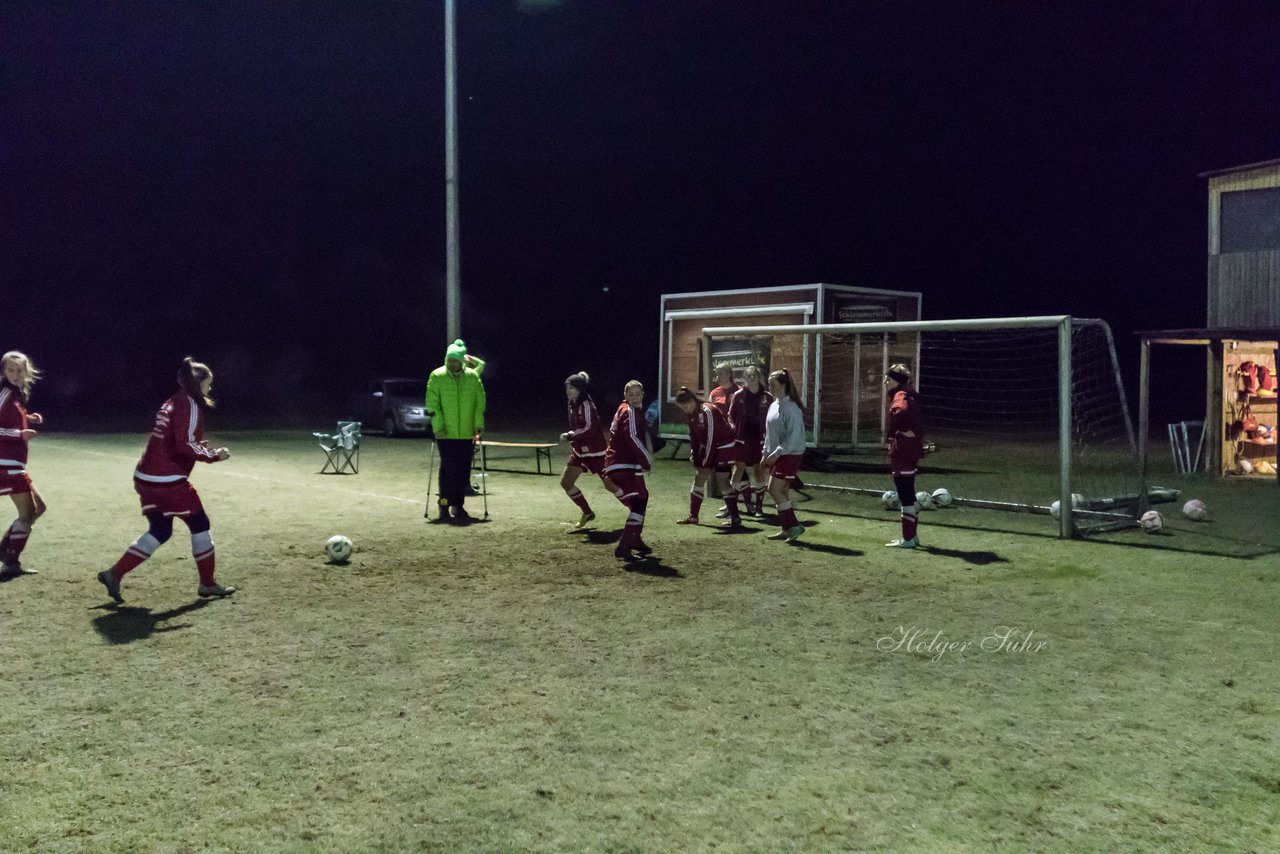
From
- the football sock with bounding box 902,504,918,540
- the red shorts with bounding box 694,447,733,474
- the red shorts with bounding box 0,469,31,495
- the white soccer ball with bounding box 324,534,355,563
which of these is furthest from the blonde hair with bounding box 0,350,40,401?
the football sock with bounding box 902,504,918,540

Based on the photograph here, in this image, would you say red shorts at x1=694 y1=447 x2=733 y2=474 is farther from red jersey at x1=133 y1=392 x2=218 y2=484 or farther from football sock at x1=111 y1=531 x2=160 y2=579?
football sock at x1=111 y1=531 x2=160 y2=579

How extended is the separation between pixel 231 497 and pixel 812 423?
919 centimetres

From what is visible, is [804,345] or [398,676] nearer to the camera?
[398,676]

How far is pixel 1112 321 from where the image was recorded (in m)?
60.5

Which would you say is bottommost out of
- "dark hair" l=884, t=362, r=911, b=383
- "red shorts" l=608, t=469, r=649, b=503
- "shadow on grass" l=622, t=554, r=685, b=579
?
"shadow on grass" l=622, t=554, r=685, b=579

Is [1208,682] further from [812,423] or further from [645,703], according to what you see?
[812,423]

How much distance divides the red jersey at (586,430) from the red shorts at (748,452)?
1547 mm

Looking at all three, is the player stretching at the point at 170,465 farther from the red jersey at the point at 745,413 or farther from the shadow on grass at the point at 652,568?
the red jersey at the point at 745,413

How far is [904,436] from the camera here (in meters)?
9.95

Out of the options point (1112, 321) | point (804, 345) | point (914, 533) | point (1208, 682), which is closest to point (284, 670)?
point (1208, 682)

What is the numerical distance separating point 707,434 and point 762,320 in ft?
24.7

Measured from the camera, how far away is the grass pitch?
390cm

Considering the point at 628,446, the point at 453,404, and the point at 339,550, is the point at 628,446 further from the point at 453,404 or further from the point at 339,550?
the point at 453,404

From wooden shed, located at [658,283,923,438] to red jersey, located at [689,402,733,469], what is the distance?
186 inches
